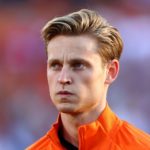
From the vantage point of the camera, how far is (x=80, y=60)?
6.59 ft

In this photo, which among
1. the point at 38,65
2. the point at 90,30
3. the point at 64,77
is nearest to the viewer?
the point at 64,77

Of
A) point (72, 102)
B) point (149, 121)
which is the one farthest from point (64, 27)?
point (149, 121)

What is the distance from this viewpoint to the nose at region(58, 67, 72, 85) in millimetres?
1977

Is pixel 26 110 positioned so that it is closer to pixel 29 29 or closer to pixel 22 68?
pixel 22 68

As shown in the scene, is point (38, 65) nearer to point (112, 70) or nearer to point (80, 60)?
point (112, 70)

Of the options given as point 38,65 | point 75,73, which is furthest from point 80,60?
point 38,65

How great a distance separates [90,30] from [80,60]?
146mm

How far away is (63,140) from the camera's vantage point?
6.98ft

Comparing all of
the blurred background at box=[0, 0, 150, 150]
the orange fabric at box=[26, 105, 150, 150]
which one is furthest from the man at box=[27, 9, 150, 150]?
the blurred background at box=[0, 0, 150, 150]

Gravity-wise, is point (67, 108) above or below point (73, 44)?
below

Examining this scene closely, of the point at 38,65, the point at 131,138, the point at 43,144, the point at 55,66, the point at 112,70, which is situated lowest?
the point at 131,138

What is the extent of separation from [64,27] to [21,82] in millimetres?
2530

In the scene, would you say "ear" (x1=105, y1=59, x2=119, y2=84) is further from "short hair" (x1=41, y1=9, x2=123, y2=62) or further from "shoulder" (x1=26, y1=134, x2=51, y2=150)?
"shoulder" (x1=26, y1=134, x2=51, y2=150)

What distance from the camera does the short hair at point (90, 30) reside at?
2080 mm
